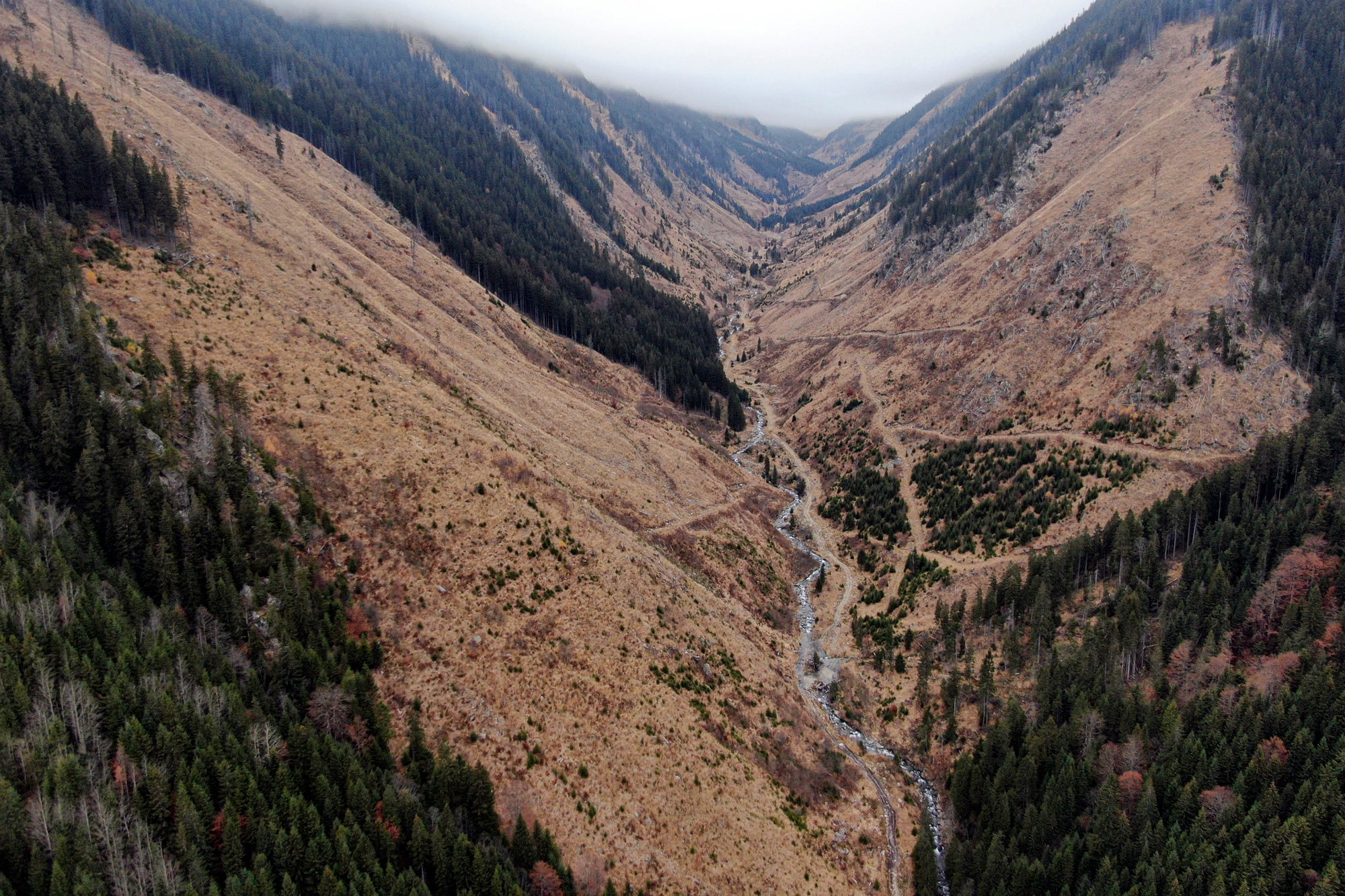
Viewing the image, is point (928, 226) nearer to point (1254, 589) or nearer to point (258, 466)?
point (1254, 589)

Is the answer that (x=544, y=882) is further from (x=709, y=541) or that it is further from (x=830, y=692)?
(x=709, y=541)

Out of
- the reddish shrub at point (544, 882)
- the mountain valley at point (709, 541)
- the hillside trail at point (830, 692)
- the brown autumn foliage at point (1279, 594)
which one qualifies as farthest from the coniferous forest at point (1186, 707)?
the reddish shrub at point (544, 882)

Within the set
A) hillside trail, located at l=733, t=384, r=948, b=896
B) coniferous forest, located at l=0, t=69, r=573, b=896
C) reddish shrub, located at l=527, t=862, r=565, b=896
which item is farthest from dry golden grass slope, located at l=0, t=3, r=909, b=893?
coniferous forest, located at l=0, t=69, r=573, b=896

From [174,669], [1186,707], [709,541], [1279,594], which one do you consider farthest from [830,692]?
[174,669]

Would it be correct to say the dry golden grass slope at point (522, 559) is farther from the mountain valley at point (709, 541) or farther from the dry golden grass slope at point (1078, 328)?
the dry golden grass slope at point (1078, 328)

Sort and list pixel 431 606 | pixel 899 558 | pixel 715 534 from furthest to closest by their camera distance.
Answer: pixel 899 558 < pixel 715 534 < pixel 431 606

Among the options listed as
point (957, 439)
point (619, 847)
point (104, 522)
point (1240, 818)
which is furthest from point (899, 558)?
point (104, 522)
